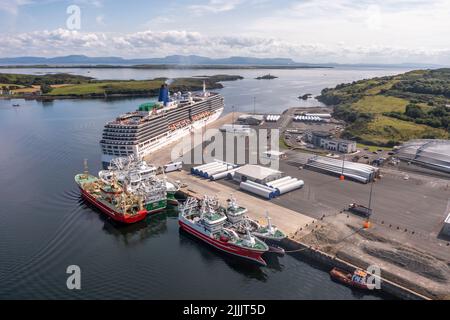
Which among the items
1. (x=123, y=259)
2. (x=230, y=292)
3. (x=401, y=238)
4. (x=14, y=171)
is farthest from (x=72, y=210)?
(x=401, y=238)

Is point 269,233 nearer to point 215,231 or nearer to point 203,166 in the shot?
point 215,231

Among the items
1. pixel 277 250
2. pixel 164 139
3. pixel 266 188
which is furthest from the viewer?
pixel 164 139

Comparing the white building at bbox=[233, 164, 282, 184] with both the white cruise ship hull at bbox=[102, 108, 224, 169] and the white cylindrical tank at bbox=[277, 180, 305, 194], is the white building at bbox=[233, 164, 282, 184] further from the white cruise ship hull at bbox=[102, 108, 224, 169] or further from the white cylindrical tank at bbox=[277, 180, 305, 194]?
the white cruise ship hull at bbox=[102, 108, 224, 169]

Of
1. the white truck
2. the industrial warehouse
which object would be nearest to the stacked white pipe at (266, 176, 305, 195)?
the white truck

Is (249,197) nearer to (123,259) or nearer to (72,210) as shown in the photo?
(123,259)

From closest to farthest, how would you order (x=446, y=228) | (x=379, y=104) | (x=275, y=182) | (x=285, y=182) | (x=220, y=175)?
(x=446, y=228), (x=275, y=182), (x=285, y=182), (x=220, y=175), (x=379, y=104)

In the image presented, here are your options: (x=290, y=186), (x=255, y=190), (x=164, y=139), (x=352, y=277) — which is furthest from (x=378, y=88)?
(x=352, y=277)
